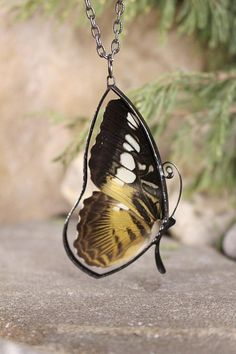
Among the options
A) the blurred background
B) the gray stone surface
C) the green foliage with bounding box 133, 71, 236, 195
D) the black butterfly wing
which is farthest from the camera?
the blurred background

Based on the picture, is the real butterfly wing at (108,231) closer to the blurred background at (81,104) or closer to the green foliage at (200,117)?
the green foliage at (200,117)

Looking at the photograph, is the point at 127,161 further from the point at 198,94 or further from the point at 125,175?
the point at 198,94

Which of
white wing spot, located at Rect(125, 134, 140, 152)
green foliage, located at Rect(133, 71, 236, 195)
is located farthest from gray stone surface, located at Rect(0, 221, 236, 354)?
green foliage, located at Rect(133, 71, 236, 195)

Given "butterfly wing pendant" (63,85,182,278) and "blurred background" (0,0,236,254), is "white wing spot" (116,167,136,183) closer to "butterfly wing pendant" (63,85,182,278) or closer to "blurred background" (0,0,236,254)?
"butterfly wing pendant" (63,85,182,278)

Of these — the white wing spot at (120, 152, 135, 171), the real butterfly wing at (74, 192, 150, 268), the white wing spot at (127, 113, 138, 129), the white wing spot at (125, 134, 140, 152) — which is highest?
the white wing spot at (127, 113, 138, 129)

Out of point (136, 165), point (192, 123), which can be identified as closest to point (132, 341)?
point (136, 165)

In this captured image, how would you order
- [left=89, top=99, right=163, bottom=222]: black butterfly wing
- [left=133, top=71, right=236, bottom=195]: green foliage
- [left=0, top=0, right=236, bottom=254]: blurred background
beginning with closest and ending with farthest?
1. [left=89, top=99, right=163, bottom=222]: black butterfly wing
2. [left=133, top=71, right=236, bottom=195]: green foliage
3. [left=0, top=0, right=236, bottom=254]: blurred background
